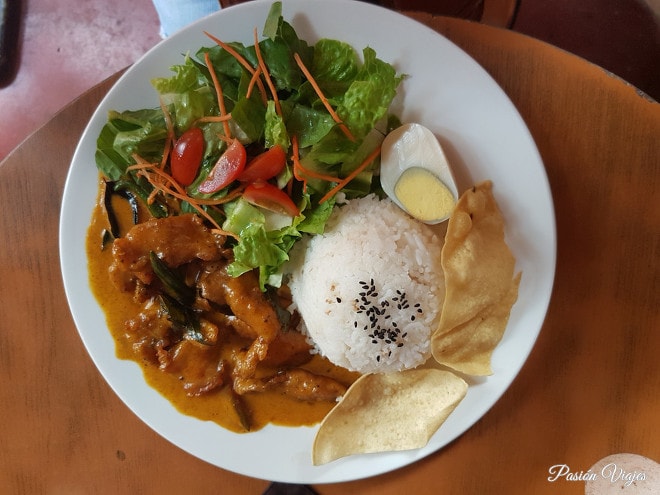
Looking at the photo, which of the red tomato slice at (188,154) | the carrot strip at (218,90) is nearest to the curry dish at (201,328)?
the red tomato slice at (188,154)

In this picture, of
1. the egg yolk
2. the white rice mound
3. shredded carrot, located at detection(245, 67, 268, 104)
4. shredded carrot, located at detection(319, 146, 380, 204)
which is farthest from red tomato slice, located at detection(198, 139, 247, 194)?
the egg yolk

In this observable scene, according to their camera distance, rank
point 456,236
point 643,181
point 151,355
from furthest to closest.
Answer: point 151,355, point 643,181, point 456,236

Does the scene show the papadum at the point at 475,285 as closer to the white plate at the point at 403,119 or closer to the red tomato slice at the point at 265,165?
the white plate at the point at 403,119

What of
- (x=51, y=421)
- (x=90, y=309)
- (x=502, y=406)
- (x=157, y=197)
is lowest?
(x=51, y=421)

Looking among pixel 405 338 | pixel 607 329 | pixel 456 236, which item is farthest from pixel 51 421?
pixel 607 329

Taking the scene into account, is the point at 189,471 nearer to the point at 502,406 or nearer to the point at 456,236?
the point at 502,406

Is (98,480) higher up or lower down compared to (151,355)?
lower down

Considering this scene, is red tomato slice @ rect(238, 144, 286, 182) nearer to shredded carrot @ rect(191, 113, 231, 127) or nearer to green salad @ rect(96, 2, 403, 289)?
green salad @ rect(96, 2, 403, 289)
